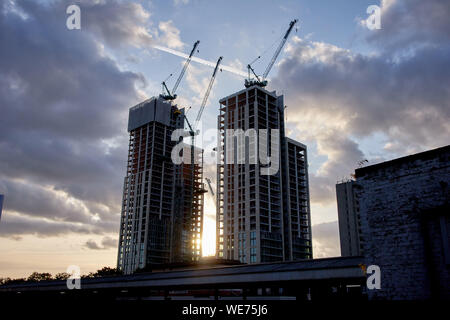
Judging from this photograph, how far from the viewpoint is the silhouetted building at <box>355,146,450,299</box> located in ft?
73.7

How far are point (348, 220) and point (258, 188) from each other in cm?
3284

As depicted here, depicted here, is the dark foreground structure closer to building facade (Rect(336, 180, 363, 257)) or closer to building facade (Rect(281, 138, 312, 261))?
building facade (Rect(336, 180, 363, 257))

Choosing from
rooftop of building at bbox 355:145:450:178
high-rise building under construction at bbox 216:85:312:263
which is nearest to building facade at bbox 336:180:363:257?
high-rise building under construction at bbox 216:85:312:263

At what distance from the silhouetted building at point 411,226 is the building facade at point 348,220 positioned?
99.2 metres

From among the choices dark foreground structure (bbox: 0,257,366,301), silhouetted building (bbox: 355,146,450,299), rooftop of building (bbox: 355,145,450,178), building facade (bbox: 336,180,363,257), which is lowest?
dark foreground structure (bbox: 0,257,366,301)

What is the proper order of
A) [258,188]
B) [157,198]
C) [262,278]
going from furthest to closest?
[157,198] → [258,188] → [262,278]

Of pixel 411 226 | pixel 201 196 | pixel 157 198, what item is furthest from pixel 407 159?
pixel 201 196

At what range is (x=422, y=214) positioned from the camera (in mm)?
23406

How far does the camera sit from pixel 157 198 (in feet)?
566

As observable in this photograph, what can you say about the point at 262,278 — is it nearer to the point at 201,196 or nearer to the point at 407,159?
the point at 407,159

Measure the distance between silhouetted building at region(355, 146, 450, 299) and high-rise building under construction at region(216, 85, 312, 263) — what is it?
105 metres

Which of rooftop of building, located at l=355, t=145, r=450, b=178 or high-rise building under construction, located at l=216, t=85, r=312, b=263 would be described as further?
high-rise building under construction, located at l=216, t=85, r=312, b=263
